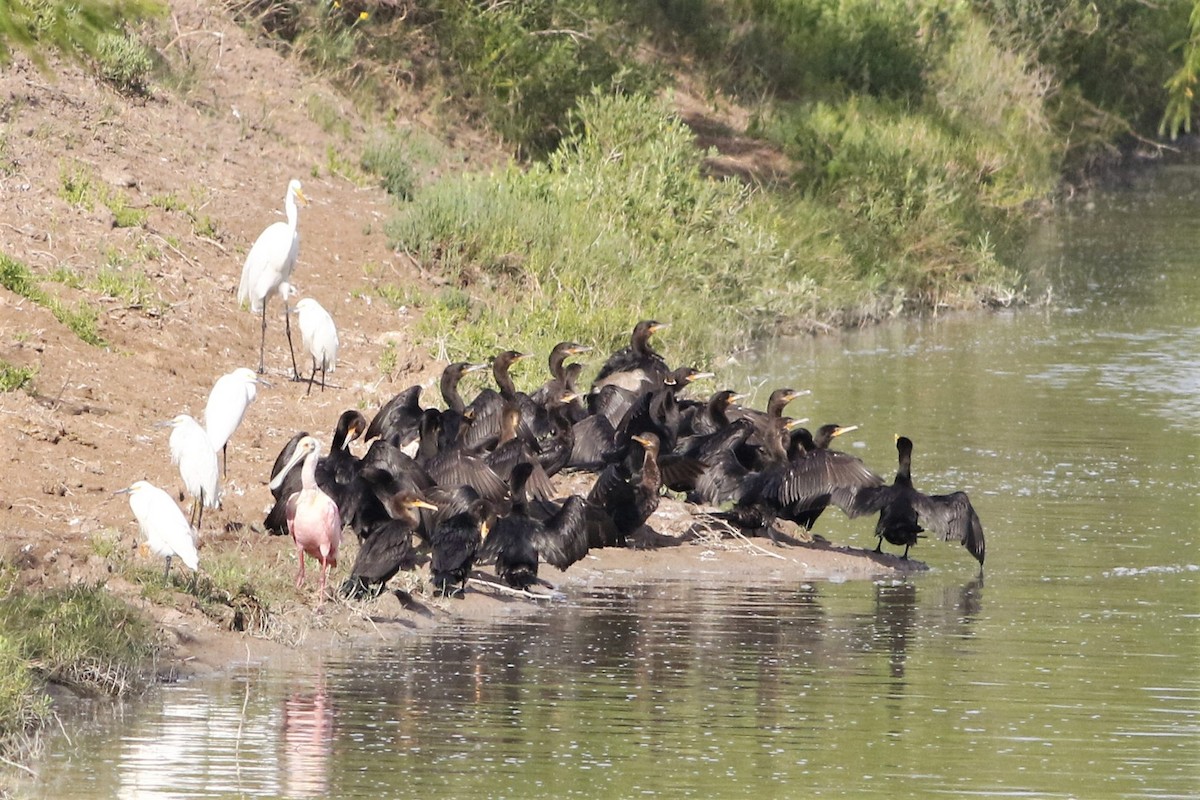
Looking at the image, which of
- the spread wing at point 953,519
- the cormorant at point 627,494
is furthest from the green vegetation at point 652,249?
the spread wing at point 953,519

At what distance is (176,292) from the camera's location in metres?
19.1

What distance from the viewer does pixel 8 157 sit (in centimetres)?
2047

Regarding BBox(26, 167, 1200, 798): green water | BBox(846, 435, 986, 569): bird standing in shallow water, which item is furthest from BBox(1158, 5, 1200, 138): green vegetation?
BBox(846, 435, 986, 569): bird standing in shallow water

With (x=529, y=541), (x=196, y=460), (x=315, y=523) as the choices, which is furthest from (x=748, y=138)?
(x=315, y=523)

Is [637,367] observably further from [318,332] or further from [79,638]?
[79,638]

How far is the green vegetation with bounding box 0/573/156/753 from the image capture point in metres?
10.3

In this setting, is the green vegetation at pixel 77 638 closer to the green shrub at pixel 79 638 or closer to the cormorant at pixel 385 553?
the green shrub at pixel 79 638

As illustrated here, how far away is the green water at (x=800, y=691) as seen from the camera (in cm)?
942

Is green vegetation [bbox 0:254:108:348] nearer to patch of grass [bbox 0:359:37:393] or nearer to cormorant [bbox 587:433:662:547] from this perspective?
patch of grass [bbox 0:359:37:393]

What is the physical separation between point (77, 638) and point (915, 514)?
6147mm

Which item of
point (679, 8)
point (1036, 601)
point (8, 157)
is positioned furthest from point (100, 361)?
point (679, 8)

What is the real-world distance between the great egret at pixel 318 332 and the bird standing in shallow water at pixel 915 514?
15.2 ft

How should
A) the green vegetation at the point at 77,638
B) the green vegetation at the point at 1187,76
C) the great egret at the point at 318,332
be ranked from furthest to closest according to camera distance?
the great egret at the point at 318,332 < the green vegetation at the point at 1187,76 < the green vegetation at the point at 77,638

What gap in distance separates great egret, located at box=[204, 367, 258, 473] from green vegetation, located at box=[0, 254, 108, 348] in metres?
3.51
